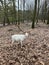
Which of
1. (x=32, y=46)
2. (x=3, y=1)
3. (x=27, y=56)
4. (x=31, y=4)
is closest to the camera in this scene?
(x=27, y=56)

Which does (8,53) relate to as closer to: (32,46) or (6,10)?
(32,46)

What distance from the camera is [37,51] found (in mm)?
7543

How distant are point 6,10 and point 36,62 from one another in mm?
17200

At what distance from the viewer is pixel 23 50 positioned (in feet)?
25.4

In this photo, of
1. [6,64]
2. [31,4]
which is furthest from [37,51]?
[31,4]

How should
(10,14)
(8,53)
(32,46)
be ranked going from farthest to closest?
(10,14)
(32,46)
(8,53)

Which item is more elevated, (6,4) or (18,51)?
(6,4)

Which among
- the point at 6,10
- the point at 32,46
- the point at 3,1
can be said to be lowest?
the point at 32,46

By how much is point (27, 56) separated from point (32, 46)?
1.75 metres

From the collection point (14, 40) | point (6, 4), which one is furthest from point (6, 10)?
point (14, 40)

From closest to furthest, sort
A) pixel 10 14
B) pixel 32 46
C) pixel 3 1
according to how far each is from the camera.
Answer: pixel 32 46 → pixel 3 1 → pixel 10 14

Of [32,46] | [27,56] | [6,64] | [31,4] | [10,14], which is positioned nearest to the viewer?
[6,64]

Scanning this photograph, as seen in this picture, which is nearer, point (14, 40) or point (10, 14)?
point (14, 40)

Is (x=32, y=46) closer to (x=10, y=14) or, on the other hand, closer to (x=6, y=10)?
(x=6, y=10)
